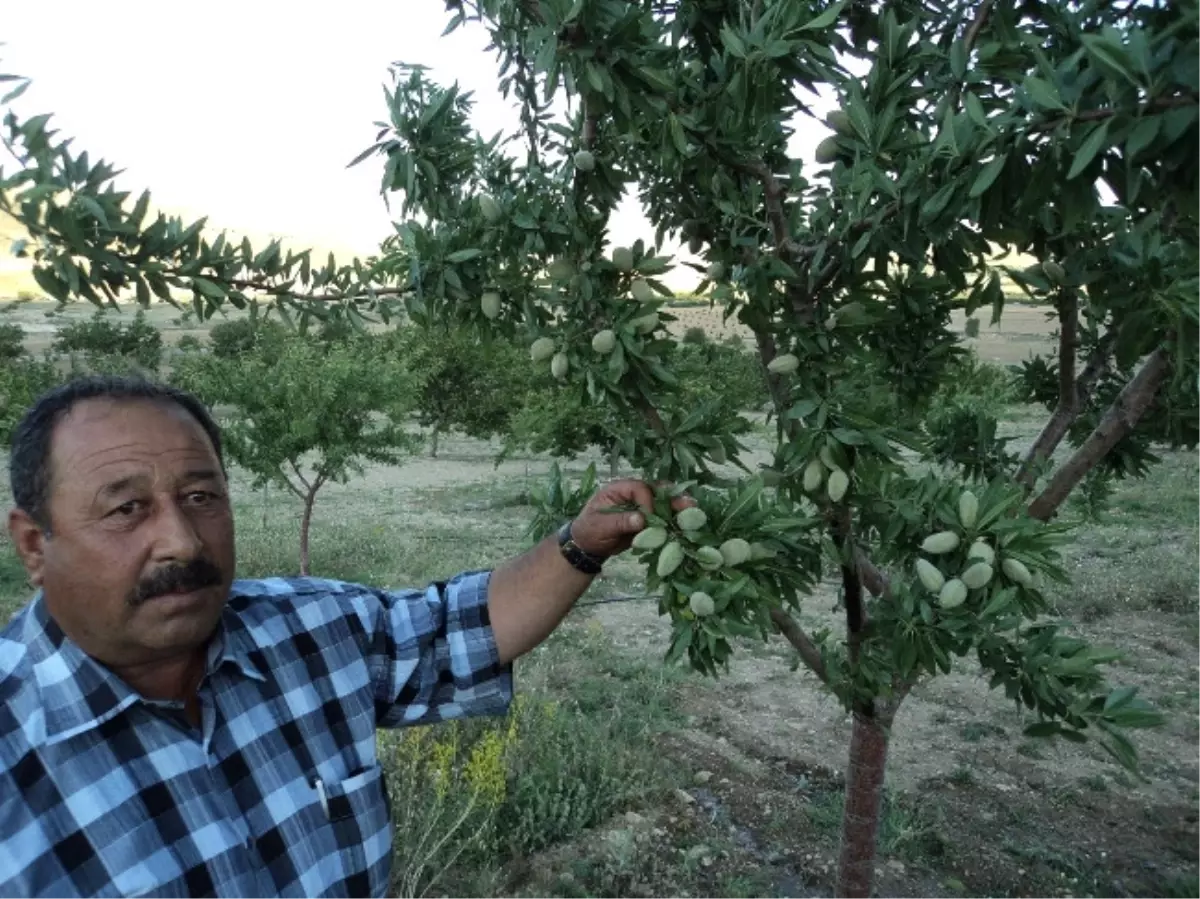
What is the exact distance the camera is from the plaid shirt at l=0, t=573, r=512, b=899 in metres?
1.40

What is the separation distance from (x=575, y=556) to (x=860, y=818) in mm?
1466

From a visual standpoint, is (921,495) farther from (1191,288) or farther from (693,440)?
(1191,288)

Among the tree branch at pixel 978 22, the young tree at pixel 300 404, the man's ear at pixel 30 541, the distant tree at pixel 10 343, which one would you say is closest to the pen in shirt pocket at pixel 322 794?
the man's ear at pixel 30 541

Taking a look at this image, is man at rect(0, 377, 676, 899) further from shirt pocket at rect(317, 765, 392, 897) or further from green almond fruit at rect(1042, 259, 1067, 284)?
green almond fruit at rect(1042, 259, 1067, 284)

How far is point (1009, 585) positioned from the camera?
1680 millimetres

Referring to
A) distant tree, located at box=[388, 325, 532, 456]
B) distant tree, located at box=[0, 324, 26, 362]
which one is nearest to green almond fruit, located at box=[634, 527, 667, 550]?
distant tree, located at box=[388, 325, 532, 456]

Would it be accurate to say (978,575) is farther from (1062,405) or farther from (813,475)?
(1062,405)

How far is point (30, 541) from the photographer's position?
1.61 metres

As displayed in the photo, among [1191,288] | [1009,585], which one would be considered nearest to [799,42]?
[1191,288]

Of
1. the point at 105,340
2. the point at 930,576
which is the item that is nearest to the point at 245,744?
the point at 930,576

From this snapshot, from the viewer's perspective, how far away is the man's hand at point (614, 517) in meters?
1.70

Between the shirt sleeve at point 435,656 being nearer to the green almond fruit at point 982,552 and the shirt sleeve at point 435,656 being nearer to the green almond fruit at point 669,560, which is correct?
the green almond fruit at point 669,560

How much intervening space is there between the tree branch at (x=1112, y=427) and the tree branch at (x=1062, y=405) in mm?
68

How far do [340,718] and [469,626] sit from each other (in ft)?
1.04
